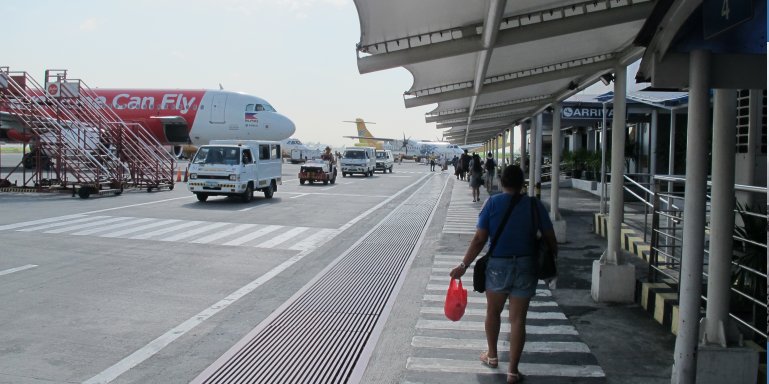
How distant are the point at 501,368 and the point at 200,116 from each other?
113ft

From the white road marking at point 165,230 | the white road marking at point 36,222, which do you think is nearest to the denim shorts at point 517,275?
the white road marking at point 165,230

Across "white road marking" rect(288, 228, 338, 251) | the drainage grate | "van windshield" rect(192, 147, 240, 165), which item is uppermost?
"van windshield" rect(192, 147, 240, 165)

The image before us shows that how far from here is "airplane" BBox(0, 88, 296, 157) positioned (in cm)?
3728

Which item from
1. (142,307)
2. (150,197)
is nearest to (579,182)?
(150,197)

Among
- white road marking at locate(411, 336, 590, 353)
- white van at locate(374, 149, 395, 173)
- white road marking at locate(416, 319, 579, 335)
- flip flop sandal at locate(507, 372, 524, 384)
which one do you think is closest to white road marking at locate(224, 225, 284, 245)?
white road marking at locate(416, 319, 579, 335)

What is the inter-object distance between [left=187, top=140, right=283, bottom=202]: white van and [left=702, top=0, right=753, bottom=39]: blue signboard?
18831mm

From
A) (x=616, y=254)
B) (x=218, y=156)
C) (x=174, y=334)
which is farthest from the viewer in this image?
(x=218, y=156)

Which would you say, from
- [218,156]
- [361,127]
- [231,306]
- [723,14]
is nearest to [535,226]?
[723,14]

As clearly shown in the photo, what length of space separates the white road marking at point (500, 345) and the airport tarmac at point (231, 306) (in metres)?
0.03

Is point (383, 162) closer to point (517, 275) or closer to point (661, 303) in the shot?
point (661, 303)

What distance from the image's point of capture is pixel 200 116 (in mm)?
37719

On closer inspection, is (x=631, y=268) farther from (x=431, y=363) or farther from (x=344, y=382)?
(x=344, y=382)

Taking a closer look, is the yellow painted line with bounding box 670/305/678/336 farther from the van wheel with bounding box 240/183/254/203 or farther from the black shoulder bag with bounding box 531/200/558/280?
the van wheel with bounding box 240/183/254/203

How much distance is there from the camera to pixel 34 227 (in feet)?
48.8
